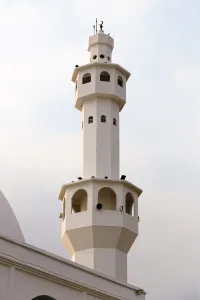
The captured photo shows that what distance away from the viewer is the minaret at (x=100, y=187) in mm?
19078

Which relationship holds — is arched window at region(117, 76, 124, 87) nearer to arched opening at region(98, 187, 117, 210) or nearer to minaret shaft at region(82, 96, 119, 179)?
minaret shaft at region(82, 96, 119, 179)

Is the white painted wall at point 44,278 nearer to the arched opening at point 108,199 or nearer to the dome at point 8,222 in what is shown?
the dome at point 8,222

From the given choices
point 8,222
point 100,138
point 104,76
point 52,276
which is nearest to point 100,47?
point 104,76

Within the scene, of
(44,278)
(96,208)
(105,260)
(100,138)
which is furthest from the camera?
(100,138)

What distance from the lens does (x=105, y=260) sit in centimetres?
1892

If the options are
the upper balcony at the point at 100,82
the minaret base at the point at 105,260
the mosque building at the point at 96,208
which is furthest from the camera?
the upper balcony at the point at 100,82

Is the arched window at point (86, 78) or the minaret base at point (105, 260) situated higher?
the arched window at point (86, 78)

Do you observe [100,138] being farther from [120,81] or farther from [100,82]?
[120,81]

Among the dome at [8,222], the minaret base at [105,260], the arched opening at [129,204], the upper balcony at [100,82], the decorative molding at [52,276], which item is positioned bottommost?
the decorative molding at [52,276]

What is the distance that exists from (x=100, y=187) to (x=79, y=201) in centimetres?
128

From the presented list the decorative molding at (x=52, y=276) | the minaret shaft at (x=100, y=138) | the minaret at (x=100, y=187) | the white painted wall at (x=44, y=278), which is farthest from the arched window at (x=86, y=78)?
the decorative molding at (x=52, y=276)

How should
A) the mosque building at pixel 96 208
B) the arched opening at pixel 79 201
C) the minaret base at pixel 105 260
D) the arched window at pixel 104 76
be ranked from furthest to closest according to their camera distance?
the arched window at pixel 104 76 < the arched opening at pixel 79 201 < the minaret base at pixel 105 260 < the mosque building at pixel 96 208

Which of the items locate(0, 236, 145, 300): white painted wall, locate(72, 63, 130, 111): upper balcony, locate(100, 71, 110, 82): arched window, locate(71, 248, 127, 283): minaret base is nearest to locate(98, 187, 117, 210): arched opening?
locate(71, 248, 127, 283): minaret base

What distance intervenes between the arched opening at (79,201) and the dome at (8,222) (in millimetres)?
5926
